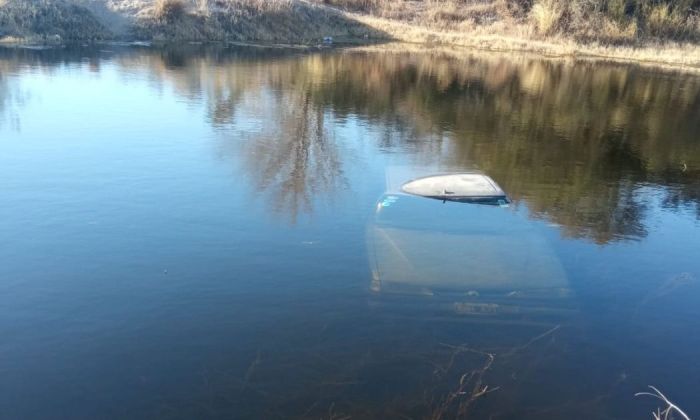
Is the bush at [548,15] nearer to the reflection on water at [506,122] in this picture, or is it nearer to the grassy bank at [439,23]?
the grassy bank at [439,23]

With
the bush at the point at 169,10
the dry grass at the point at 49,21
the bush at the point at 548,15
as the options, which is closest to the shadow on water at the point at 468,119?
the dry grass at the point at 49,21

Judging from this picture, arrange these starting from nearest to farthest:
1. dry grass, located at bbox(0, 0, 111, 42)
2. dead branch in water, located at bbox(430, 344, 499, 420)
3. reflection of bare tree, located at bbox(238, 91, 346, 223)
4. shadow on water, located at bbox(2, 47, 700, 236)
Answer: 1. dead branch in water, located at bbox(430, 344, 499, 420)
2. reflection of bare tree, located at bbox(238, 91, 346, 223)
3. shadow on water, located at bbox(2, 47, 700, 236)
4. dry grass, located at bbox(0, 0, 111, 42)

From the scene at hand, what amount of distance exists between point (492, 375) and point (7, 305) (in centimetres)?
441

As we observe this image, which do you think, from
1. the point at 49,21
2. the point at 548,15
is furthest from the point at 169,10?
the point at 548,15

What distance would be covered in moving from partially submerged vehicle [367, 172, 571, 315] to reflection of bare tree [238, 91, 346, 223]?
1061 millimetres

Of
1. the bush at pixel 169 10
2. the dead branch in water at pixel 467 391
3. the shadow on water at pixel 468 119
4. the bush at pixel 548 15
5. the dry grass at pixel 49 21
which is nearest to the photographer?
the dead branch in water at pixel 467 391

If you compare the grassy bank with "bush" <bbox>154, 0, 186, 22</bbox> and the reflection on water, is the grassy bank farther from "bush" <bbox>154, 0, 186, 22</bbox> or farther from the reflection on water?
the reflection on water

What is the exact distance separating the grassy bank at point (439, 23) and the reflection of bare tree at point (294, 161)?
47.5 ft

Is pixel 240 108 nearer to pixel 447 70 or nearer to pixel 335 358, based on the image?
pixel 335 358

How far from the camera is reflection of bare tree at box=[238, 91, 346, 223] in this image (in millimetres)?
8391

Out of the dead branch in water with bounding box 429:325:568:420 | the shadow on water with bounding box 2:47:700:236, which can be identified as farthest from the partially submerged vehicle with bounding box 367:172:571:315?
the shadow on water with bounding box 2:47:700:236

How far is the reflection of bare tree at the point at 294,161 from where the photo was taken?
27.5ft

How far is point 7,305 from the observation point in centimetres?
545

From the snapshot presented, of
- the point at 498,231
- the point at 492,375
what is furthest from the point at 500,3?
the point at 492,375
